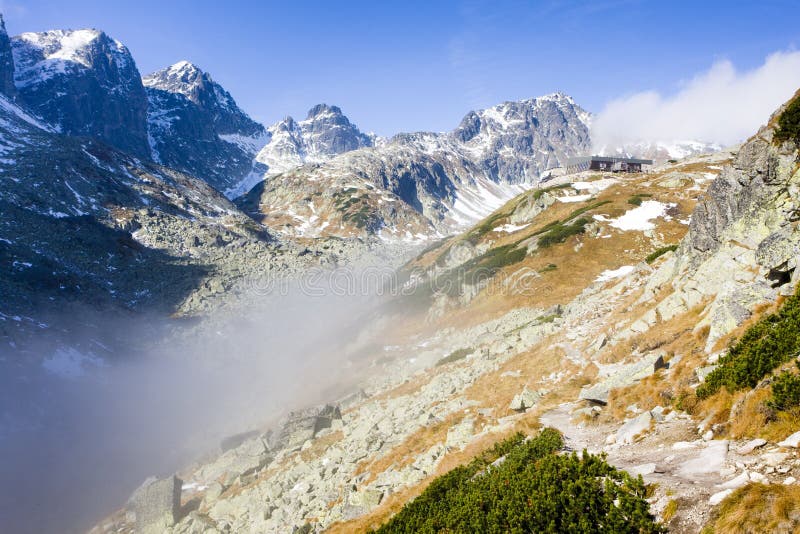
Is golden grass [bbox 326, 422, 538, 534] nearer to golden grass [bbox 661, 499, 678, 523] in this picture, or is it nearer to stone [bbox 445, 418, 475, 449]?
stone [bbox 445, 418, 475, 449]

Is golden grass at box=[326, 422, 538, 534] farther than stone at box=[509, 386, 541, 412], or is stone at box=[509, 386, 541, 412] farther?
stone at box=[509, 386, 541, 412]

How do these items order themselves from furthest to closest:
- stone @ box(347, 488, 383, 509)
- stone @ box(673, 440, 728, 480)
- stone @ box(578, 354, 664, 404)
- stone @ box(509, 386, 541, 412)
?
stone @ box(509, 386, 541, 412) < stone @ box(347, 488, 383, 509) < stone @ box(578, 354, 664, 404) < stone @ box(673, 440, 728, 480)

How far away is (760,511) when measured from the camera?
604 centimetres

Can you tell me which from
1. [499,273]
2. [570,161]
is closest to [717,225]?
[499,273]

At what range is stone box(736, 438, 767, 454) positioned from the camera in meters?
7.77

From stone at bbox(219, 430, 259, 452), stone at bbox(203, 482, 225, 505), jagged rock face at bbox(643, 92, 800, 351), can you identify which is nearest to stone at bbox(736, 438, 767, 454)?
jagged rock face at bbox(643, 92, 800, 351)

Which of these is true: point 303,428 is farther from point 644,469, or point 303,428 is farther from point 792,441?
point 792,441

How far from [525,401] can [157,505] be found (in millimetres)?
33163

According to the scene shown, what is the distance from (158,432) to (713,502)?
6962 centimetres

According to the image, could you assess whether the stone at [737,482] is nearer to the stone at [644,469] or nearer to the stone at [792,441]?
the stone at [792,441]

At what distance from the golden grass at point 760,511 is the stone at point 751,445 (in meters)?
1.52

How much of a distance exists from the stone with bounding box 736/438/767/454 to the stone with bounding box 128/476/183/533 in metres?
38.8

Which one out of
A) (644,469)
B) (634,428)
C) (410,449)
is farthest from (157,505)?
(644,469)

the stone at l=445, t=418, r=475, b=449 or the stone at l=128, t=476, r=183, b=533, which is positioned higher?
the stone at l=445, t=418, r=475, b=449
